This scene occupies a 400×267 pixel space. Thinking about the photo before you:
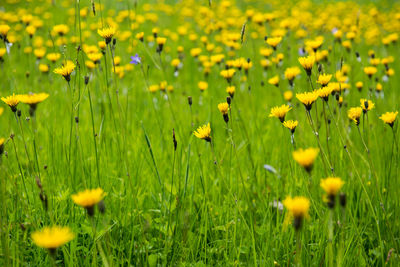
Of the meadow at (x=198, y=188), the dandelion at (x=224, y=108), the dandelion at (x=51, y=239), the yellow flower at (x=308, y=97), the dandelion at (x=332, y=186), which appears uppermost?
the yellow flower at (x=308, y=97)

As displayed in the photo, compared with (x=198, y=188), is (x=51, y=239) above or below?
above

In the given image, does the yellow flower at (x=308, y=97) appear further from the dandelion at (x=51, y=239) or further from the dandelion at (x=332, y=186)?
the dandelion at (x=51, y=239)

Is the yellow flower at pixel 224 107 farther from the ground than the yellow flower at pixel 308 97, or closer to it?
closer to it

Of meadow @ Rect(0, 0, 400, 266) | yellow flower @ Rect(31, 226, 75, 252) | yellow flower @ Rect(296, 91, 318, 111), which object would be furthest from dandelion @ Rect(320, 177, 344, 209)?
yellow flower @ Rect(31, 226, 75, 252)

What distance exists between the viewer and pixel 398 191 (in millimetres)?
1904

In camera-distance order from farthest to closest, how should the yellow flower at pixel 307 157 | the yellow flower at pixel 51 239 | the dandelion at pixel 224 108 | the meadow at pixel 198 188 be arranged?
the dandelion at pixel 224 108 → the meadow at pixel 198 188 → the yellow flower at pixel 307 157 → the yellow flower at pixel 51 239

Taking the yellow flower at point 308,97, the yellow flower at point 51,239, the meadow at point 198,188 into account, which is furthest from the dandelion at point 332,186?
the yellow flower at point 51,239

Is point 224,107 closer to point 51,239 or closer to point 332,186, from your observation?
point 332,186

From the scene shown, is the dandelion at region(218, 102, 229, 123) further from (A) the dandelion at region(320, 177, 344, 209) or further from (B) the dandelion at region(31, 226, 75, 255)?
(B) the dandelion at region(31, 226, 75, 255)

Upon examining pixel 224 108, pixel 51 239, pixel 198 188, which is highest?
pixel 224 108

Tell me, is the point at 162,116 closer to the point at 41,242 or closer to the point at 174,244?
Result: the point at 174,244

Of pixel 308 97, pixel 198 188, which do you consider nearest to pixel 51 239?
pixel 308 97

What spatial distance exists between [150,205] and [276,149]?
107 centimetres

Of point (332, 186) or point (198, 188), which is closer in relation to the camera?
point (332, 186)
